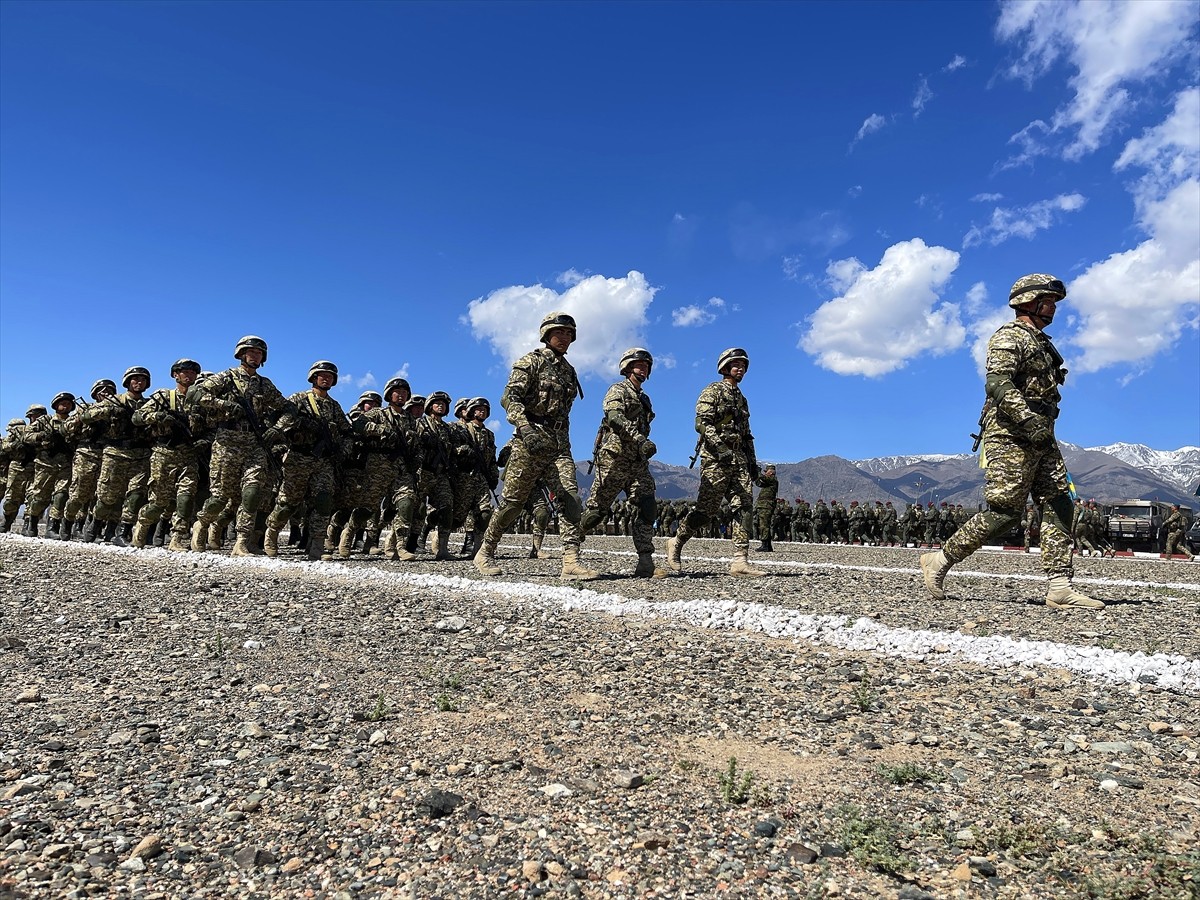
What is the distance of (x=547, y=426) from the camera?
28.4 feet

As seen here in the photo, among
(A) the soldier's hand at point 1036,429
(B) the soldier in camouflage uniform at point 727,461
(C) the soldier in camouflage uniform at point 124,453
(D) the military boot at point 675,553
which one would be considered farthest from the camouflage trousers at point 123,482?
Answer: (A) the soldier's hand at point 1036,429

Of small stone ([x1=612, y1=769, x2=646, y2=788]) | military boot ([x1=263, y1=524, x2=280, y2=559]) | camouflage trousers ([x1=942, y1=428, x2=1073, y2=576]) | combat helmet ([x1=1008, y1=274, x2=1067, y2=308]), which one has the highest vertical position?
combat helmet ([x1=1008, y1=274, x2=1067, y2=308])

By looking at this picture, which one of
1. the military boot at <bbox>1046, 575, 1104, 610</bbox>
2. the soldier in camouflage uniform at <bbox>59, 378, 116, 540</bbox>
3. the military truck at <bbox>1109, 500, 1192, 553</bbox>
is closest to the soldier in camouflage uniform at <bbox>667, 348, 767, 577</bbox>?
the military boot at <bbox>1046, 575, 1104, 610</bbox>

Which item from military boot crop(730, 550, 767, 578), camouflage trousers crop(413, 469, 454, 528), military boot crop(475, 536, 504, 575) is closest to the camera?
military boot crop(475, 536, 504, 575)

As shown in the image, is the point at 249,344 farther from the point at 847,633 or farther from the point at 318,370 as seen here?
the point at 847,633

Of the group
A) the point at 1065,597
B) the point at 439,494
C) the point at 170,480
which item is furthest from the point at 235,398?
the point at 1065,597

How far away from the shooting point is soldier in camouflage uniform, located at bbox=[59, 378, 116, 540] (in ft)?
46.5

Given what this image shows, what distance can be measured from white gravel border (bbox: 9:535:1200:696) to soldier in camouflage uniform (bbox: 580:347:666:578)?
60.6 inches

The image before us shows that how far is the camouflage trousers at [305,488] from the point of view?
36.5 feet

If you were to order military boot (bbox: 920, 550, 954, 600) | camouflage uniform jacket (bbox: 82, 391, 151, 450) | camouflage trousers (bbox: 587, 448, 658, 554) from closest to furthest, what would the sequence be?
military boot (bbox: 920, 550, 954, 600)
camouflage trousers (bbox: 587, 448, 658, 554)
camouflage uniform jacket (bbox: 82, 391, 151, 450)

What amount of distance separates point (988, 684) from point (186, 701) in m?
4.04

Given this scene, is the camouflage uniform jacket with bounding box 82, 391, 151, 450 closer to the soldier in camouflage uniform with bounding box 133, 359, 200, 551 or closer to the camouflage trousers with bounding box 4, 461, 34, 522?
the soldier in camouflage uniform with bounding box 133, 359, 200, 551

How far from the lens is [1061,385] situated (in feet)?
22.9

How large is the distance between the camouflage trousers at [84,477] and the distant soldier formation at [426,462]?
4cm
